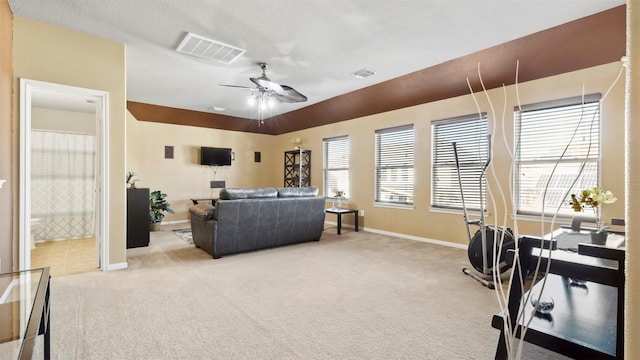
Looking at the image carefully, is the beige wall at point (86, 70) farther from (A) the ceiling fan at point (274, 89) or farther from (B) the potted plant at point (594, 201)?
(B) the potted plant at point (594, 201)

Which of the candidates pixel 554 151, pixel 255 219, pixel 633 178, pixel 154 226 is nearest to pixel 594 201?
pixel 633 178

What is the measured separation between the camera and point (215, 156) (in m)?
7.71

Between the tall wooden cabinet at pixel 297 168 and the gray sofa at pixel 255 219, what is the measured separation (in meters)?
2.88

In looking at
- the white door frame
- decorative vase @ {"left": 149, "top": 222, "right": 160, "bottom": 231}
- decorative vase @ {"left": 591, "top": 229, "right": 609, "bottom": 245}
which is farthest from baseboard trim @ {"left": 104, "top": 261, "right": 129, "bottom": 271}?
decorative vase @ {"left": 591, "top": 229, "right": 609, "bottom": 245}

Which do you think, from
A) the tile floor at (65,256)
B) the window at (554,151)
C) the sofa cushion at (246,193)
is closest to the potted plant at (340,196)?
the sofa cushion at (246,193)

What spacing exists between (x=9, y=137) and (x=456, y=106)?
222 inches

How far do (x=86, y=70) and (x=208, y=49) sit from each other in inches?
54.4

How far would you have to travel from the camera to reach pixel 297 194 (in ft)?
15.6

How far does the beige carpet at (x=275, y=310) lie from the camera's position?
1.93 metres

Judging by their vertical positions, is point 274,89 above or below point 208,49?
below

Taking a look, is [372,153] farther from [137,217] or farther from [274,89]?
[137,217]

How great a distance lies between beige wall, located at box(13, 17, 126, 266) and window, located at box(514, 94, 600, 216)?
498 centimetres

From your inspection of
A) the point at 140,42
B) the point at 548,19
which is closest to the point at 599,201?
the point at 548,19

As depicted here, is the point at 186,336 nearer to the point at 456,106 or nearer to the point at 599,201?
the point at 599,201
